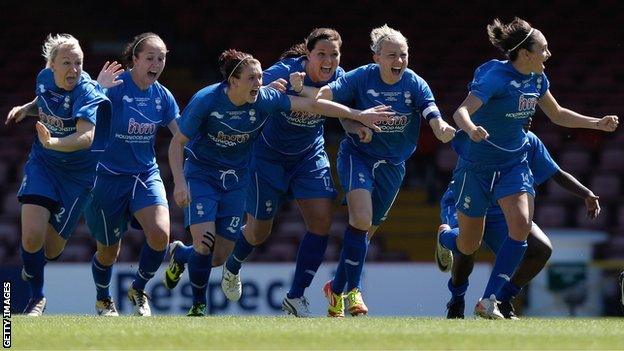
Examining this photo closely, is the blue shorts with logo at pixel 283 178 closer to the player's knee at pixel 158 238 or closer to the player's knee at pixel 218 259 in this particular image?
the player's knee at pixel 218 259

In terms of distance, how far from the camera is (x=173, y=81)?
1984cm

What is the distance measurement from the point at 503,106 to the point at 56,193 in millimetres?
3191

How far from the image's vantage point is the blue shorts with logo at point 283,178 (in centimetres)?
1050

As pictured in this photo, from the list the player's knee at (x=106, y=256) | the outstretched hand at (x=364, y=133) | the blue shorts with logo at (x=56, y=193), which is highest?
the outstretched hand at (x=364, y=133)

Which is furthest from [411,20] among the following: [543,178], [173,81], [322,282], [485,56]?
[543,178]

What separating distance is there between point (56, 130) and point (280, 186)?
5.42ft

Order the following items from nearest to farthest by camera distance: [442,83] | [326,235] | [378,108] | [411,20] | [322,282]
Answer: [378,108]
[326,235]
[322,282]
[442,83]
[411,20]

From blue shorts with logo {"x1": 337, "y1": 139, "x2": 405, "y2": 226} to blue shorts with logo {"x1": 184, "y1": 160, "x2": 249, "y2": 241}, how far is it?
0.73m

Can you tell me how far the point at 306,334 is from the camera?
26.3ft

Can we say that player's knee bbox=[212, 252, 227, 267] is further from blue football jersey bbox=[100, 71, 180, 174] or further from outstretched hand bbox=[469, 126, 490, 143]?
outstretched hand bbox=[469, 126, 490, 143]

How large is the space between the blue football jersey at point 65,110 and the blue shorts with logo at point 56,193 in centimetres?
6

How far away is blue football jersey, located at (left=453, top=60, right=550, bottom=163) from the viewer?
31.6 ft

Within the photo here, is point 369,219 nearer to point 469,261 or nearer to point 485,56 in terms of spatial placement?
point 469,261

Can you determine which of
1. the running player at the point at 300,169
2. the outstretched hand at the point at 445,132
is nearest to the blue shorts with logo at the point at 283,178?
the running player at the point at 300,169
